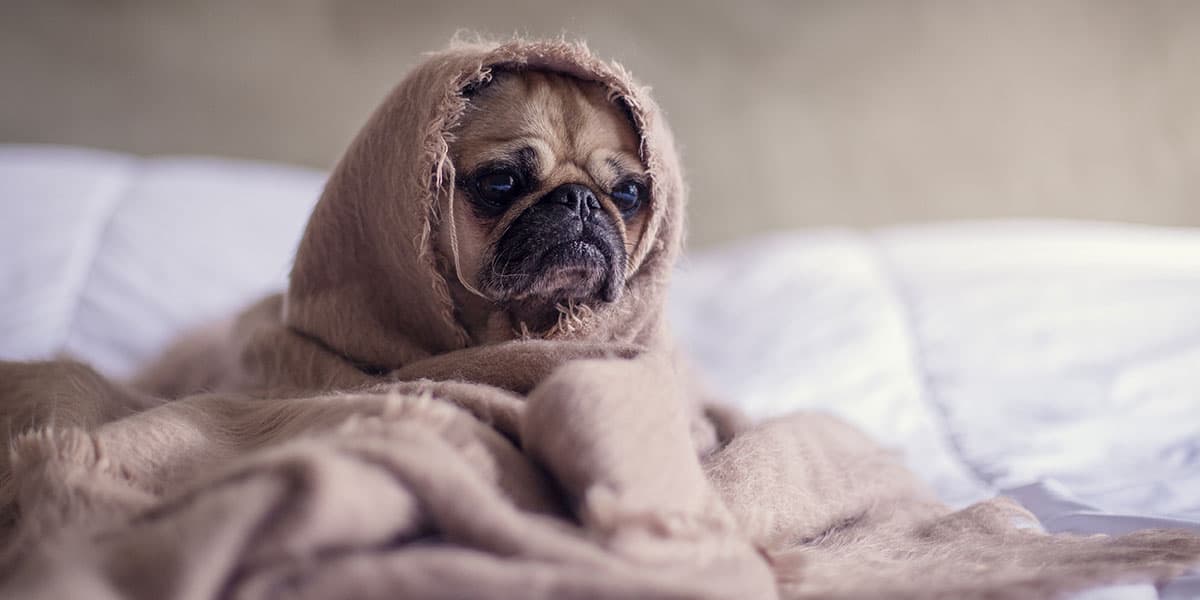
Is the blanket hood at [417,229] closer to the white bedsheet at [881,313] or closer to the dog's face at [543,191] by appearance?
the dog's face at [543,191]

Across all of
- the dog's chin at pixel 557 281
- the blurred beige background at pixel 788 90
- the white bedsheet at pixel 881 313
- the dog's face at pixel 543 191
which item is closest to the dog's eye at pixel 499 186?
→ the dog's face at pixel 543 191

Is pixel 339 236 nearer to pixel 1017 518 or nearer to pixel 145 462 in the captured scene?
pixel 145 462

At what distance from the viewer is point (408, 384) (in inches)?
39.1

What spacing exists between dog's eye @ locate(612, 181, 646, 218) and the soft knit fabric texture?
4cm

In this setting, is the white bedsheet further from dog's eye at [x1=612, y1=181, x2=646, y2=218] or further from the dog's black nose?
the dog's black nose

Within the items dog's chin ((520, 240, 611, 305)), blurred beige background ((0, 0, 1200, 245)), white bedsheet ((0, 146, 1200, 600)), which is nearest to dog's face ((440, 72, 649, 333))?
dog's chin ((520, 240, 611, 305))

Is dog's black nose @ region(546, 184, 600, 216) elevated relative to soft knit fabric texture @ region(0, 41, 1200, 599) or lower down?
elevated

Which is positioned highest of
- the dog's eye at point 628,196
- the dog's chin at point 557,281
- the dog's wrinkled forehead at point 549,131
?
the dog's wrinkled forehead at point 549,131

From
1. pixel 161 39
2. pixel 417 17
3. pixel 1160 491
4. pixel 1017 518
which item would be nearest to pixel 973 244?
pixel 1160 491

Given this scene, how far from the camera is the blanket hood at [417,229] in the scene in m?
1.19

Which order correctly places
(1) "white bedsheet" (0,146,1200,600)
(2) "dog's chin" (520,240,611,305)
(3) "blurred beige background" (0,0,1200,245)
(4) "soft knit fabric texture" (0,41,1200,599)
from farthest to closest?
(3) "blurred beige background" (0,0,1200,245) → (1) "white bedsheet" (0,146,1200,600) → (2) "dog's chin" (520,240,611,305) → (4) "soft knit fabric texture" (0,41,1200,599)

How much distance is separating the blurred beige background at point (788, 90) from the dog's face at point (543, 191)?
4.80 feet

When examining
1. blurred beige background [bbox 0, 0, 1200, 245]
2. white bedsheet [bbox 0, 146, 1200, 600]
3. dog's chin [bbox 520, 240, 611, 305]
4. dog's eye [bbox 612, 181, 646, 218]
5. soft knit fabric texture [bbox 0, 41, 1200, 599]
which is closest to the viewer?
soft knit fabric texture [bbox 0, 41, 1200, 599]

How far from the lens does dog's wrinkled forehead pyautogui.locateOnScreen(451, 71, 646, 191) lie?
1.23 metres
